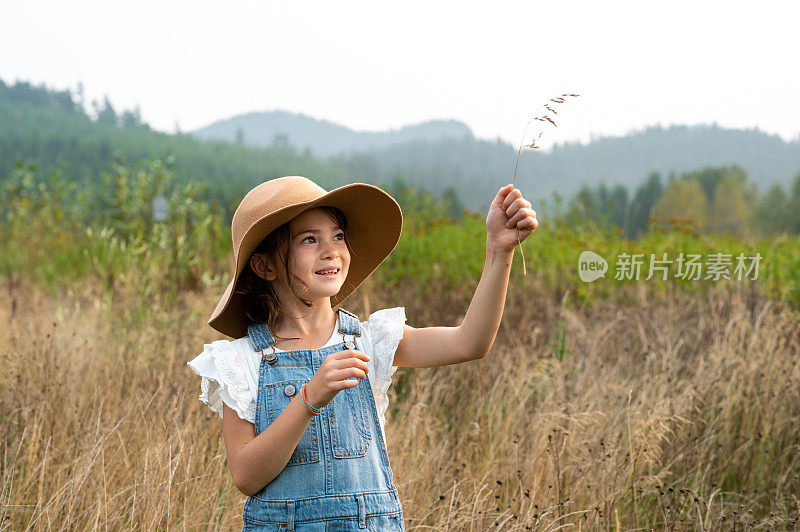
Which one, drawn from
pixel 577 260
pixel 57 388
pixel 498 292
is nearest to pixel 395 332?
pixel 498 292

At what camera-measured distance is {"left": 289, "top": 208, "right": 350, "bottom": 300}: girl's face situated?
154 cm

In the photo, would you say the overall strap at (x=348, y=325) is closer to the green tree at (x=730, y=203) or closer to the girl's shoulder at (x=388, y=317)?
the girl's shoulder at (x=388, y=317)

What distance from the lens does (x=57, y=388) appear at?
3018mm

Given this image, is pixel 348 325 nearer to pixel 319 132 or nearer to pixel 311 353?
pixel 311 353

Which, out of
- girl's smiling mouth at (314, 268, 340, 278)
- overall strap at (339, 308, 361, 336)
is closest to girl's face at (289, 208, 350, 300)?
girl's smiling mouth at (314, 268, 340, 278)

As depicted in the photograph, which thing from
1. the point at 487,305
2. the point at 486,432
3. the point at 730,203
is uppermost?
the point at 730,203

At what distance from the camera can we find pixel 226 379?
1468 mm

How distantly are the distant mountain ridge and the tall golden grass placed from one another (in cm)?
8182

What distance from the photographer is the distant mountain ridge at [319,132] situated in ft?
307

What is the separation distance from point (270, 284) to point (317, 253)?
19cm

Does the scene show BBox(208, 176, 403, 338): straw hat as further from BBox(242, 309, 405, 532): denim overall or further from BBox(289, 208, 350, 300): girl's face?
BBox(242, 309, 405, 532): denim overall

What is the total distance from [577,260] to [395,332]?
5.26m

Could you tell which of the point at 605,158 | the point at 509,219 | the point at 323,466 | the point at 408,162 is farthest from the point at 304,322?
the point at 408,162

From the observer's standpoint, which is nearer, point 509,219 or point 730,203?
point 509,219
